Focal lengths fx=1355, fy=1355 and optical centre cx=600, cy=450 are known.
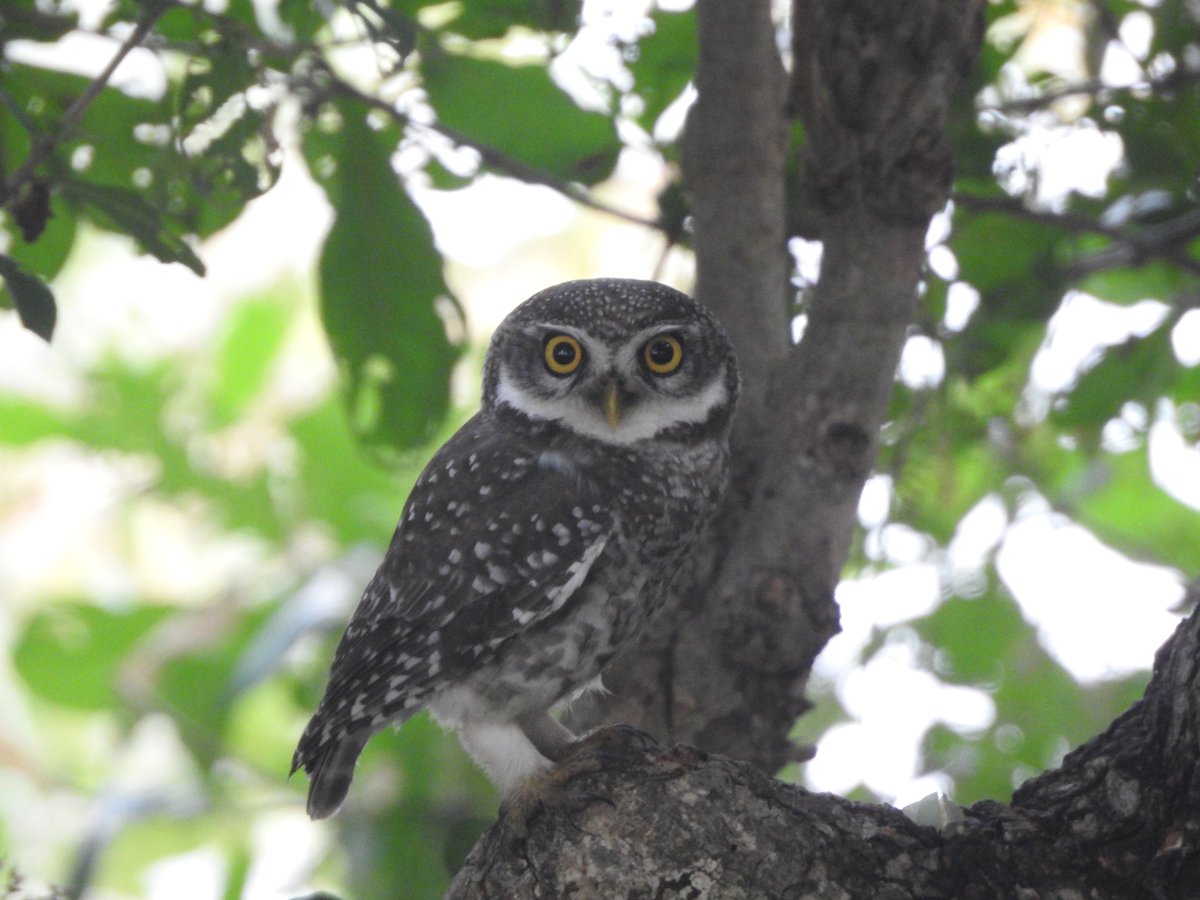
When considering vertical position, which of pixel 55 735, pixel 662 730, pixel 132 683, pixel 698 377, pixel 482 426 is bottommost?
pixel 55 735

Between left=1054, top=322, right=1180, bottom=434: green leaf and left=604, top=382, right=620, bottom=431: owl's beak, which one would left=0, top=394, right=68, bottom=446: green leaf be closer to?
left=604, top=382, right=620, bottom=431: owl's beak

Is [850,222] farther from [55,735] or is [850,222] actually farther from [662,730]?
[55,735]

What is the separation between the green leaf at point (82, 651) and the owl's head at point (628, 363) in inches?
69.7

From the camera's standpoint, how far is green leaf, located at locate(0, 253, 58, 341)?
1.70 m

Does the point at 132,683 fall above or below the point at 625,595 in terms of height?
below

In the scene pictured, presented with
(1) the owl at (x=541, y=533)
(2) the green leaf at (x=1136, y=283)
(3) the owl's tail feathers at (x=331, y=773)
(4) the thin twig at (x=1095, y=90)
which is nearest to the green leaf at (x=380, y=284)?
(1) the owl at (x=541, y=533)

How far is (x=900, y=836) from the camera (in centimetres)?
165

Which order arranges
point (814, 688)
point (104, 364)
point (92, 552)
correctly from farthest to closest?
point (92, 552) < point (104, 364) < point (814, 688)

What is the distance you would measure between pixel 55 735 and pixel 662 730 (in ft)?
13.6

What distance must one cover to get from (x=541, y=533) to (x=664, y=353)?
15.4 inches

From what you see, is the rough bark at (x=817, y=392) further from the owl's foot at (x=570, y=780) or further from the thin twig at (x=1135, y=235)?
the thin twig at (x=1135, y=235)

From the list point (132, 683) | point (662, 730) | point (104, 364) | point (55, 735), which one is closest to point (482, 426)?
point (662, 730)

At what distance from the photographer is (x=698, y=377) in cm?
228

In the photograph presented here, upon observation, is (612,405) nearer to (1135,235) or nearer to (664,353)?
(664,353)
